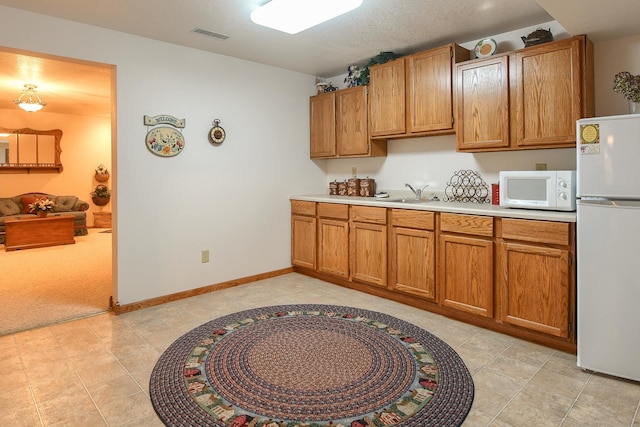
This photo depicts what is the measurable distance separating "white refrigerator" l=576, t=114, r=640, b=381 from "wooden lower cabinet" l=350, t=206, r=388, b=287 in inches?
67.3

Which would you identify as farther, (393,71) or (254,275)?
(254,275)

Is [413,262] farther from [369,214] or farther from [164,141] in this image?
[164,141]

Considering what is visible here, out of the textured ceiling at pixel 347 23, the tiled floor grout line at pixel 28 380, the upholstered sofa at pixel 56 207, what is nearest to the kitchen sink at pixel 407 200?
the textured ceiling at pixel 347 23

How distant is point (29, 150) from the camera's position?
7871 millimetres

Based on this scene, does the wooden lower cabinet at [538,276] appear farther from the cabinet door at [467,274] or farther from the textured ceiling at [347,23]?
the textured ceiling at [347,23]

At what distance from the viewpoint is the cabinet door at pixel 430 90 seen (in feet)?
11.4

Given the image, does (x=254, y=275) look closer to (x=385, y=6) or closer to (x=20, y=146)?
(x=385, y=6)

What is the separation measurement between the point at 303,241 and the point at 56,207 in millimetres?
5820

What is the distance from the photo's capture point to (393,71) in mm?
3881

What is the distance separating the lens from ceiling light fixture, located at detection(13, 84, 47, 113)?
5699mm

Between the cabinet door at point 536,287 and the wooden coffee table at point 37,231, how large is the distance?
699cm

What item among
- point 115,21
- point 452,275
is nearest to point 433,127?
point 452,275

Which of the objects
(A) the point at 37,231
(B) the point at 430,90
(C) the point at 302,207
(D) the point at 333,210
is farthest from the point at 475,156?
(A) the point at 37,231

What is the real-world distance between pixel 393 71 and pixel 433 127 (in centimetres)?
74
